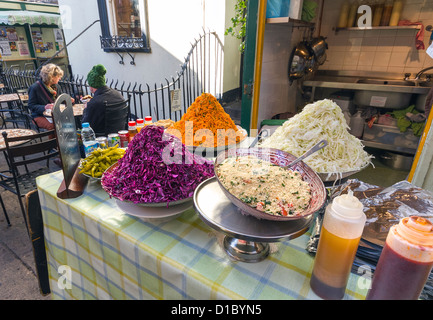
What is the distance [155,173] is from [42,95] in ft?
14.3

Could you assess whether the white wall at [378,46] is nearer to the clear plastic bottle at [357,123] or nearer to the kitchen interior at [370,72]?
the kitchen interior at [370,72]

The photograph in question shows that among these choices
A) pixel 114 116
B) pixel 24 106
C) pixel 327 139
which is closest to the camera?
pixel 327 139

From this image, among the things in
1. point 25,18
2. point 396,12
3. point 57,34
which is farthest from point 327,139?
point 57,34

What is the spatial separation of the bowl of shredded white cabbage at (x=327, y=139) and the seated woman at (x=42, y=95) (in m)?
4.29

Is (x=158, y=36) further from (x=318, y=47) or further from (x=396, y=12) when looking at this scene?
(x=396, y=12)

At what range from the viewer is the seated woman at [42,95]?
4379 millimetres

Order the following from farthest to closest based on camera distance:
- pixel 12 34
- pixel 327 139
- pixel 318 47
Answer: pixel 12 34 < pixel 318 47 < pixel 327 139

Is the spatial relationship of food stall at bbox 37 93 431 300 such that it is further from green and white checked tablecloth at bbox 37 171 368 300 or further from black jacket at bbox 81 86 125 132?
black jacket at bbox 81 86 125 132

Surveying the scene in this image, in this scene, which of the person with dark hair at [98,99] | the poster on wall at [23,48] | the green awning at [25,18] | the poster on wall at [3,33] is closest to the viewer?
the person with dark hair at [98,99]

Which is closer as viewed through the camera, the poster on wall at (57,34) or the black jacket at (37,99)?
the black jacket at (37,99)

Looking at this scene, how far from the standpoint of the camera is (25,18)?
35.6 ft

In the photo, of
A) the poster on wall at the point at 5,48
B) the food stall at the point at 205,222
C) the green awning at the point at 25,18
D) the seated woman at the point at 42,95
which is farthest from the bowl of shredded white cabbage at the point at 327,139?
the poster on wall at the point at 5,48

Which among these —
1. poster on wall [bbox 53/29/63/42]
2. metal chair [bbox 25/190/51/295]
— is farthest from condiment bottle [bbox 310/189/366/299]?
poster on wall [bbox 53/29/63/42]
